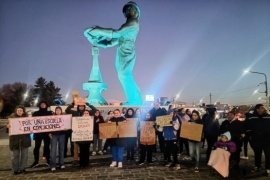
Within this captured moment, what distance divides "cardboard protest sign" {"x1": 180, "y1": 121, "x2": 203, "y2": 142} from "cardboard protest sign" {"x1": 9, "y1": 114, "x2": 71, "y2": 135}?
13.1 feet

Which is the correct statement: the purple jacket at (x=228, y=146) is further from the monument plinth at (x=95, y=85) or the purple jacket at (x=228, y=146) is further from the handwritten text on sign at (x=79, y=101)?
the monument plinth at (x=95, y=85)

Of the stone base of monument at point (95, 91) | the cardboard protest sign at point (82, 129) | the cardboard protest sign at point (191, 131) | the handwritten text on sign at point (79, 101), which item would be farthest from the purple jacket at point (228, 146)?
the stone base of monument at point (95, 91)

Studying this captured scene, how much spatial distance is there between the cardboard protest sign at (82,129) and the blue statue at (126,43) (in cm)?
1639

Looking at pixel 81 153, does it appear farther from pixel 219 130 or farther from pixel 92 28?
pixel 92 28

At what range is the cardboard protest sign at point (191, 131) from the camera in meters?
8.50

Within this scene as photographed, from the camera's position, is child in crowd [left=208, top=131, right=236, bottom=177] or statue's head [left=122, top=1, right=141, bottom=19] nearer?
child in crowd [left=208, top=131, right=236, bottom=177]

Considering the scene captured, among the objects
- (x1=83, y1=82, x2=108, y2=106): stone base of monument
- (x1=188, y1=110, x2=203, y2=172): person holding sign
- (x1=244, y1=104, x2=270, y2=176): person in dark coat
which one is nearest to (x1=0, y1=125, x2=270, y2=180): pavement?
(x1=188, y1=110, x2=203, y2=172): person holding sign

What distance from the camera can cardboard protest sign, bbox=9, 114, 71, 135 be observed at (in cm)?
872

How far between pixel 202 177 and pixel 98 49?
23348 millimetres

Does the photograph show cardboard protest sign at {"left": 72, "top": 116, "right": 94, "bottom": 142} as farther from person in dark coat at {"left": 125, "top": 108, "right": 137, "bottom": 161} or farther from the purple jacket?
the purple jacket

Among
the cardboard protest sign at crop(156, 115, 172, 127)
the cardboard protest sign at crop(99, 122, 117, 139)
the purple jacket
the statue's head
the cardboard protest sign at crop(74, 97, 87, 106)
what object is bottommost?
the purple jacket

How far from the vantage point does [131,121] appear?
963 cm

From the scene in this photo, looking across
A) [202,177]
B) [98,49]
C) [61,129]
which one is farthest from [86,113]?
[98,49]

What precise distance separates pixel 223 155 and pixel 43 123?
5.96m
